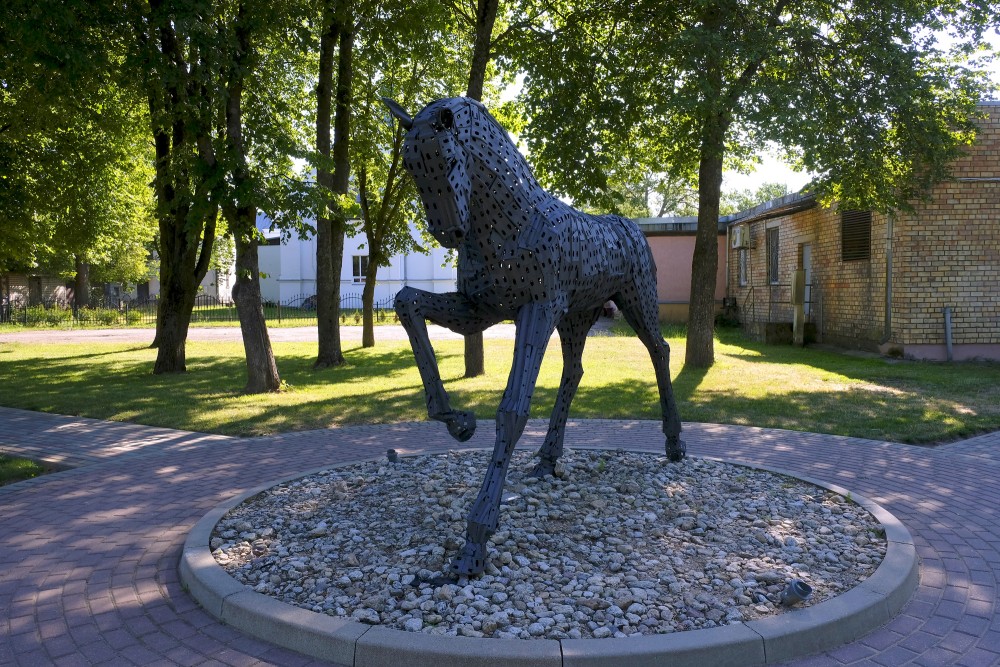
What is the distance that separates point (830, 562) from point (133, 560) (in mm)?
4281

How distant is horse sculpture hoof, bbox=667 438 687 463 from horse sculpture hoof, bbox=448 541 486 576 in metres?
2.82

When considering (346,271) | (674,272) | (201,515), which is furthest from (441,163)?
(346,271)

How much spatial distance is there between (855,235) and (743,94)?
348 inches

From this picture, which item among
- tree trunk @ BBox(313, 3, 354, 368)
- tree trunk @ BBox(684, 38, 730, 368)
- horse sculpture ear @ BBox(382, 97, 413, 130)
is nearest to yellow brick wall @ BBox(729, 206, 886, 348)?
tree trunk @ BBox(684, 38, 730, 368)

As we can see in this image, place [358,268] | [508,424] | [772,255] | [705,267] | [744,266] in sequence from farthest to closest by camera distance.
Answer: [358,268] < [744,266] < [772,255] < [705,267] < [508,424]

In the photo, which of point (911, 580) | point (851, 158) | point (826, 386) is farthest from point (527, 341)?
point (851, 158)

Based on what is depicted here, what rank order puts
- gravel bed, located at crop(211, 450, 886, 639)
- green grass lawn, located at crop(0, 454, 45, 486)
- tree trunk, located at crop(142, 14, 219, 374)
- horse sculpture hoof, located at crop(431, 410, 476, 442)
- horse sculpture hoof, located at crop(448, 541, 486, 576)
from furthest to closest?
tree trunk, located at crop(142, 14, 219, 374) → green grass lawn, located at crop(0, 454, 45, 486) → horse sculpture hoof, located at crop(431, 410, 476, 442) → horse sculpture hoof, located at crop(448, 541, 486, 576) → gravel bed, located at crop(211, 450, 886, 639)

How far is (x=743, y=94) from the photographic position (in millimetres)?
10977

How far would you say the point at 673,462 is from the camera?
6.22 metres

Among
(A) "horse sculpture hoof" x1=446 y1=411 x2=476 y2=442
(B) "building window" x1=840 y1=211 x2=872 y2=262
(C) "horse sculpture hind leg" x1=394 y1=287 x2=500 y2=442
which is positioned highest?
(B) "building window" x1=840 y1=211 x2=872 y2=262

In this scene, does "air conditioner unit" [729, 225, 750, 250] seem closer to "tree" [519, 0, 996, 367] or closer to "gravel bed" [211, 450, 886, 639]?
"tree" [519, 0, 996, 367]

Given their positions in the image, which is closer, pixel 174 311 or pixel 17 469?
pixel 17 469

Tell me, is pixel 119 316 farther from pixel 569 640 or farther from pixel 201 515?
pixel 569 640

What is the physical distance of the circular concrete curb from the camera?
298 centimetres
